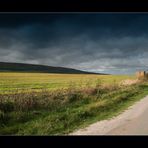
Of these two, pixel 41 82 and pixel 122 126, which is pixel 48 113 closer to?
pixel 122 126

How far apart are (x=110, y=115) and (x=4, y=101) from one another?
420 cm

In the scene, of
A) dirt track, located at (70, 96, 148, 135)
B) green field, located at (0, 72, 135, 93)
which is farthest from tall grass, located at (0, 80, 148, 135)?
green field, located at (0, 72, 135, 93)

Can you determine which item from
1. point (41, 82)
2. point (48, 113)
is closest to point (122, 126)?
point (48, 113)

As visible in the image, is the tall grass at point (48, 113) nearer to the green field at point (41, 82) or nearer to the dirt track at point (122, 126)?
the dirt track at point (122, 126)

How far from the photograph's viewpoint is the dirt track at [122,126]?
881 centimetres

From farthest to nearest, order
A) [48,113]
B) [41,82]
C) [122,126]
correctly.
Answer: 1. [41,82]
2. [48,113]
3. [122,126]

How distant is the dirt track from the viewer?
8812 millimetres

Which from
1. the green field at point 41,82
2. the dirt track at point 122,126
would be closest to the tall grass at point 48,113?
the dirt track at point 122,126

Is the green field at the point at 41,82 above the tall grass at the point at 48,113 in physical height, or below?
above

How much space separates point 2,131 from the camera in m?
9.66

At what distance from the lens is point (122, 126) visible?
9.70 meters

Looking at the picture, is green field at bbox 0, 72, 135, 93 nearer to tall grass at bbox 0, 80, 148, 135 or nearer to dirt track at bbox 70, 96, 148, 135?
tall grass at bbox 0, 80, 148, 135
